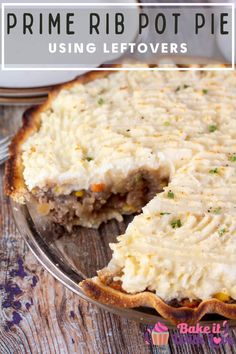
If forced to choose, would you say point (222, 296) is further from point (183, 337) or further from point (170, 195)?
point (170, 195)

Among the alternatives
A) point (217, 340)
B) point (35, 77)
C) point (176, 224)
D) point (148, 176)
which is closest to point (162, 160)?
point (148, 176)

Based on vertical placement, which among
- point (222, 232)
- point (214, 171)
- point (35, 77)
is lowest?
point (222, 232)

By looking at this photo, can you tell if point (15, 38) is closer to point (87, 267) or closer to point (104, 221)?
point (104, 221)

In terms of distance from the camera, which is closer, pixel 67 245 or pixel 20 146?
pixel 67 245

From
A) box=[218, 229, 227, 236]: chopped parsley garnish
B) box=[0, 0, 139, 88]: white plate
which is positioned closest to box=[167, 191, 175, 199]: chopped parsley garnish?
box=[218, 229, 227, 236]: chopped parsley garnish

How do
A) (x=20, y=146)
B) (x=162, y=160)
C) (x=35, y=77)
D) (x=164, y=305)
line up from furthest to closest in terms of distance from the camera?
1. (x=35, y=77)
2. (x=20, y=146)
3. (x=162, y=160)
4. (x=164, y=305)

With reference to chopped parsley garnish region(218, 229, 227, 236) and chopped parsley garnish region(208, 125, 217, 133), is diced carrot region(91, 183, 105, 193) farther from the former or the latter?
chopped parsley garnish region(218, 229, 227, 236)

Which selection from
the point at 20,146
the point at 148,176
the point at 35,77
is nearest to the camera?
the point at 148,176
